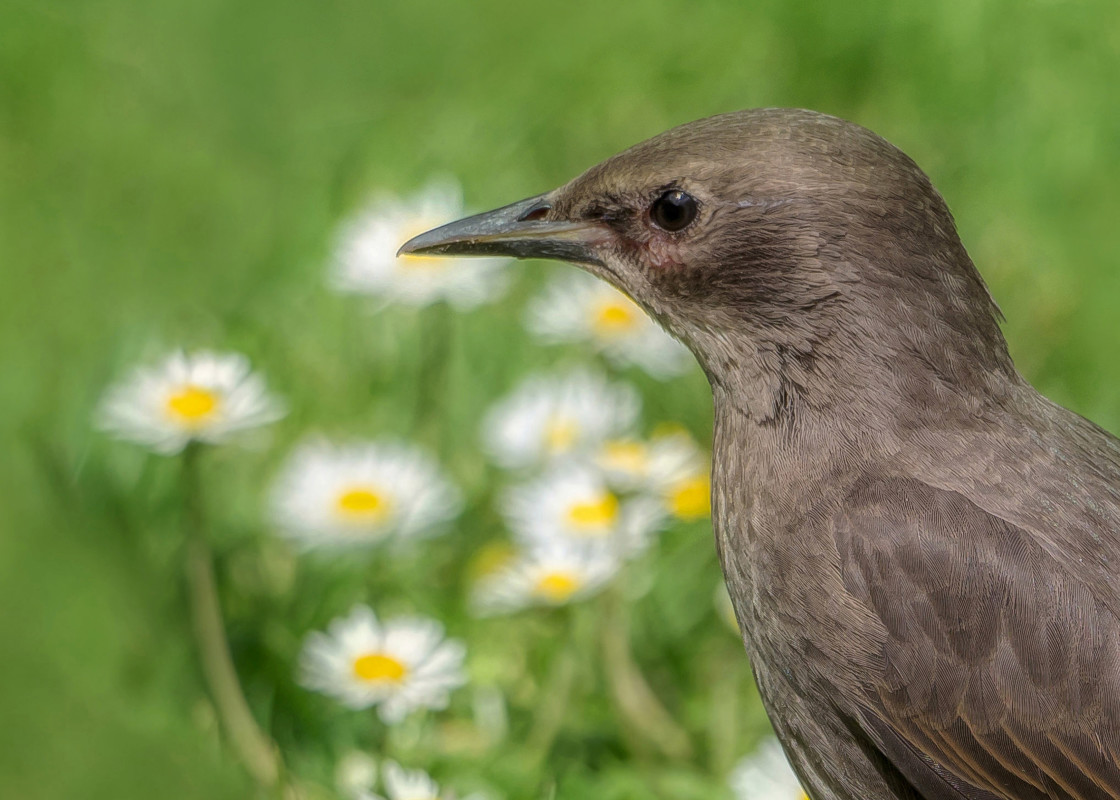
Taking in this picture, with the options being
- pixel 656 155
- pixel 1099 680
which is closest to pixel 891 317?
pixel 656 155

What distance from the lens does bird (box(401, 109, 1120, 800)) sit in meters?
2.58

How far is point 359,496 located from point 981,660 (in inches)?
76.3

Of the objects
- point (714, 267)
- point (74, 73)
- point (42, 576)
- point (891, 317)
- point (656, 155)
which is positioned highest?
point (74, 73)

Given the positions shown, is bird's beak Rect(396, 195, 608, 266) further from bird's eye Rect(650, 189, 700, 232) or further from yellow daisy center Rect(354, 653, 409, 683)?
yellow daisy center Rect(354, 653, 409, 683)

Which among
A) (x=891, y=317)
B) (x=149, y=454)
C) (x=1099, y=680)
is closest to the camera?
(x=1099, y=680)

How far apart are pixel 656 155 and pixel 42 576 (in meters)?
2.20

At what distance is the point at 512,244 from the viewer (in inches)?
125

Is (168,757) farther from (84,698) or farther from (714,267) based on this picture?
(714,267)

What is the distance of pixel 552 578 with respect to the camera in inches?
146

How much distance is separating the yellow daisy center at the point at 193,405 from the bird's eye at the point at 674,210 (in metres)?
1.48

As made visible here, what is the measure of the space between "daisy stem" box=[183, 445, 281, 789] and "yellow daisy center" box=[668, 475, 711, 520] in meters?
1.18

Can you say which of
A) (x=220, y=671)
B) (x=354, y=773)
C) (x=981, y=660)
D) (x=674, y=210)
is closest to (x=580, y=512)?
(x=354, y=773)

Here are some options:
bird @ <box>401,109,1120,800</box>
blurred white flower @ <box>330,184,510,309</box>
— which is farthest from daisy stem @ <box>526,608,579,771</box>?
blurred white flower @ <box>330,184,510,309</box>

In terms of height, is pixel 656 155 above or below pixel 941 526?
above
